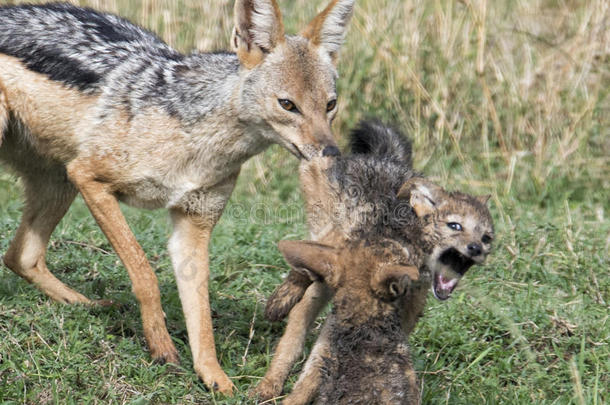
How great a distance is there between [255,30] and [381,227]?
5.17 ft

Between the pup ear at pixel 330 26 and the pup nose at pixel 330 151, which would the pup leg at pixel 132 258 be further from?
the pup ear at pixel 330 26

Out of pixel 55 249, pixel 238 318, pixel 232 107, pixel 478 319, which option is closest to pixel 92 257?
pixel 55 249

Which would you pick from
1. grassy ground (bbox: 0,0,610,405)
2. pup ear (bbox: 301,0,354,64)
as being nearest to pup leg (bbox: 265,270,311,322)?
grassy ground (bbox: 0,0,610,405)

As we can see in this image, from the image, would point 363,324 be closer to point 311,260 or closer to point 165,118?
point 311,260

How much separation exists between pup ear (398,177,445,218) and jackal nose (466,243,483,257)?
326 millimetres

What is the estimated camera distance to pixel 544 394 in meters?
4.87

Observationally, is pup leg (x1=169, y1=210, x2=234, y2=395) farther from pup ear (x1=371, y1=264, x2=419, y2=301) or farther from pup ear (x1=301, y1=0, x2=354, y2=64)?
pup ear (x1=371, y1=264, x2=419, y2=301)

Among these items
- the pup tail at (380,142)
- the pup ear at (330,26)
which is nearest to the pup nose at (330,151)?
the pup tail at (380,142)

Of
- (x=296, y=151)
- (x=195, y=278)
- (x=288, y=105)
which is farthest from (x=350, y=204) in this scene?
(x=195, y=278)

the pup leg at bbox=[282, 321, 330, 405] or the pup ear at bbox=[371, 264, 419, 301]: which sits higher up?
the pup ear at bbox=[371, 264, 419, 301]

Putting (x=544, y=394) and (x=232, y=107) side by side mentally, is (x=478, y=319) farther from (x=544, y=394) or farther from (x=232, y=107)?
(x=232, y=107)

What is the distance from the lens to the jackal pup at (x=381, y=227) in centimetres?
442

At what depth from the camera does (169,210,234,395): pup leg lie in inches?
202

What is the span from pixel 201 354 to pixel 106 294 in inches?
42.7
